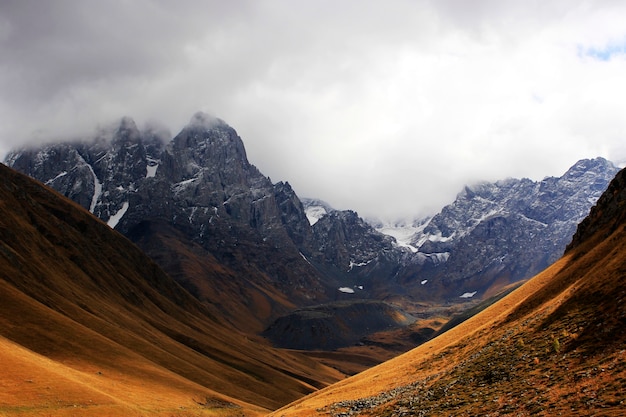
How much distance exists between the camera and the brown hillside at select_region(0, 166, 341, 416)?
72625 mm

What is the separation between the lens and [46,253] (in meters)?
166

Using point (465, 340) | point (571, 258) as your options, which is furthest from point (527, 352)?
point (571, 258)

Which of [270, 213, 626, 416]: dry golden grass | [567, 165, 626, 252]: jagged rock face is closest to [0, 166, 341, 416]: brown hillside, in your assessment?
[270, 213, 626, 416]: dry golden grass

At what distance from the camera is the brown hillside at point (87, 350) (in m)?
72.6

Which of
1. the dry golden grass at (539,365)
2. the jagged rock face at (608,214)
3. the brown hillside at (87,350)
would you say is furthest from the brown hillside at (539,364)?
the brown hillside at (87,350)

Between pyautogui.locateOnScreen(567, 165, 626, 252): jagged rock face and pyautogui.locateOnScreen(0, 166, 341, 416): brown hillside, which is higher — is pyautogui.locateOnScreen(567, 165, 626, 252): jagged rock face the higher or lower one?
the higher one

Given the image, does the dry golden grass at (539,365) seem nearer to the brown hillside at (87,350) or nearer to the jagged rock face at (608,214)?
the jagged rock face at (608,214)

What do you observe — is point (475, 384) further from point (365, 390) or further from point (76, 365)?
point (76, 365)

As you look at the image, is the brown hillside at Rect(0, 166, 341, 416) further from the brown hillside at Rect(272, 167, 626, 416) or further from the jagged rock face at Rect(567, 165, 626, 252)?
the jagged rock face at Rect(567, 165, 626, 252)

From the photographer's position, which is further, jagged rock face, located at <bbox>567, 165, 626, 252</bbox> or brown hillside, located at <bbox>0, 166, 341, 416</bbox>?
brown hillside, located at <bbox>0, 166, 341, 416</bbox>

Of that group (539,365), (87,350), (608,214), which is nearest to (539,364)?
(539,365)

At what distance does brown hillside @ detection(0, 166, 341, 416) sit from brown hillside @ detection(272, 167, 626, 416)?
3612 centimetres

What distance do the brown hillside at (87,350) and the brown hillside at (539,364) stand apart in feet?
119

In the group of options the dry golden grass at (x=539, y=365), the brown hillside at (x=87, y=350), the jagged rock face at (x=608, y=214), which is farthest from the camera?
the brown hillside at (x=87, y=350)
